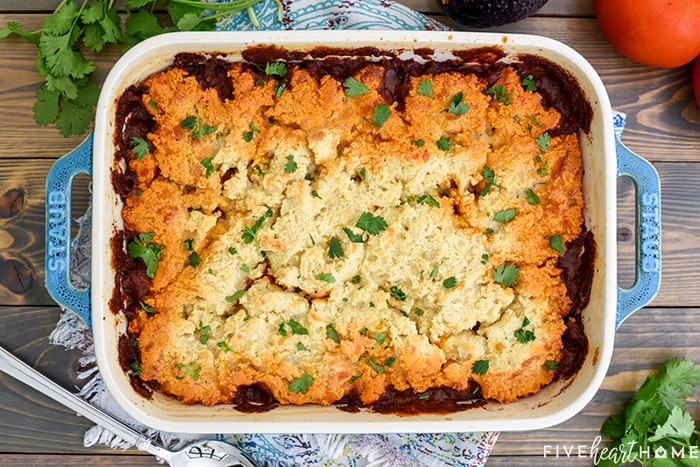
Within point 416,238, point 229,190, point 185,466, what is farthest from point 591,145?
point 185,466

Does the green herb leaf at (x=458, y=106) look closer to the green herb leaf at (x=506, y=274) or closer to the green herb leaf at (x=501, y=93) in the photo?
the green herb leaf at (x=501, y=93)

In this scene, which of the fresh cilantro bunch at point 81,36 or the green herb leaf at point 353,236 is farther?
the fresh cilantro bunch at point 81,36

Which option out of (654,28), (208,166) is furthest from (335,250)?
(654,28)

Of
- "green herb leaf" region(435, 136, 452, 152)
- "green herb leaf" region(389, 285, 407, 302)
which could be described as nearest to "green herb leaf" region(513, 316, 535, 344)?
"green herb leaf" region(389, 285, 407, 302)

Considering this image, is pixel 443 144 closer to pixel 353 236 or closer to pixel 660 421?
pixel 353 236

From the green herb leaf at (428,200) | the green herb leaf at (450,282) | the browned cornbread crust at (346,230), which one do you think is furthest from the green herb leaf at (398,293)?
the green herb leaf at (428,200)

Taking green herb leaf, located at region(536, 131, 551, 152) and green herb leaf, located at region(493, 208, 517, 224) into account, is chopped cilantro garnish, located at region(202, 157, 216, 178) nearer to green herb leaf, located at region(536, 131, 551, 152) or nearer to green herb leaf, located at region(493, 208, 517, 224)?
green herb leaf, located at region(493, 208, 517, 224)
